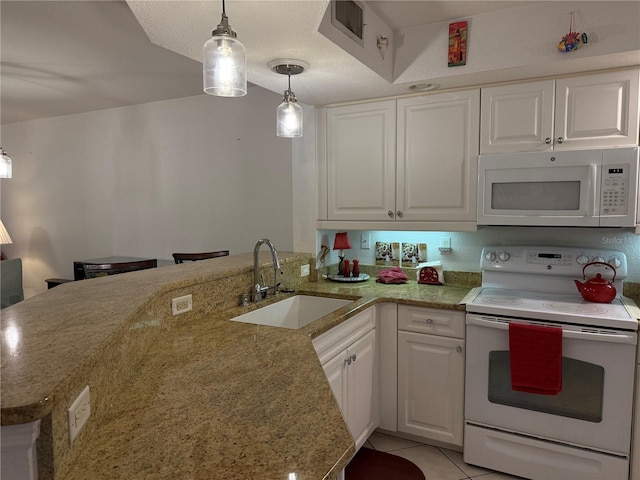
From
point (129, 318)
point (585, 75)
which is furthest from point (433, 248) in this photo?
point (129, 318)

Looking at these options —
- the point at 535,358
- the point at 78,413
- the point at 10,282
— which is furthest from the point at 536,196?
the point at 10,282

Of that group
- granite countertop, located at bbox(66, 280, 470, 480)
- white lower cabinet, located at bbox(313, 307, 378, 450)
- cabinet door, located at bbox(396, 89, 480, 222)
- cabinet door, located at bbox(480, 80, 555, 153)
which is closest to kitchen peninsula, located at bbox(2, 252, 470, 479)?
granite countertop, located at bbox(66, 280, 470, 480)

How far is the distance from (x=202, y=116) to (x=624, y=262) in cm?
338

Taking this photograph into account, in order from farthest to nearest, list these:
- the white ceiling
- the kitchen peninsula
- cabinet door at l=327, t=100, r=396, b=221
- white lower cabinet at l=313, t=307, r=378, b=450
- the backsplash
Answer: cabinet door at l=327, t=100, r=396, b=221, the backsplash, white lower cabinet at l=313, t=307, r=378, b=450, the white ceiling, the kitchen peninsula

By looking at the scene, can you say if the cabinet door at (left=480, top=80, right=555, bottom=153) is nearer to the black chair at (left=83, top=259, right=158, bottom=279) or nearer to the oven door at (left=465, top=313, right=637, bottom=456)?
the oven door at (left=465, top=313, right=637, bottom=456)

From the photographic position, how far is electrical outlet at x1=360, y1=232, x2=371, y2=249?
3.17 meters

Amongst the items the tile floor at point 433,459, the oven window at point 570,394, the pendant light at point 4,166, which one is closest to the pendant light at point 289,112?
the oven window at point 570,394

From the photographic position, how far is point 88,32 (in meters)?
2.42

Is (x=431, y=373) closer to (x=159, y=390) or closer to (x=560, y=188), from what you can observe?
(x=560, y=188)

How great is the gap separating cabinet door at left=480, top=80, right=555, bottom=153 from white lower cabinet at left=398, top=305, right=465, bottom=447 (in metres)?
1.01

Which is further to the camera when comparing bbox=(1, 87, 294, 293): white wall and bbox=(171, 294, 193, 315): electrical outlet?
bbox=(1, 87, 294, 293): white wall

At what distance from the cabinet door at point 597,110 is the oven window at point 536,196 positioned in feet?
0.71

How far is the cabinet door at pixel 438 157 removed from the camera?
248 centimetres

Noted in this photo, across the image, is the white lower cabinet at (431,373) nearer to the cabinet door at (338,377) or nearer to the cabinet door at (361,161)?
the cabinet door at (338,377)
